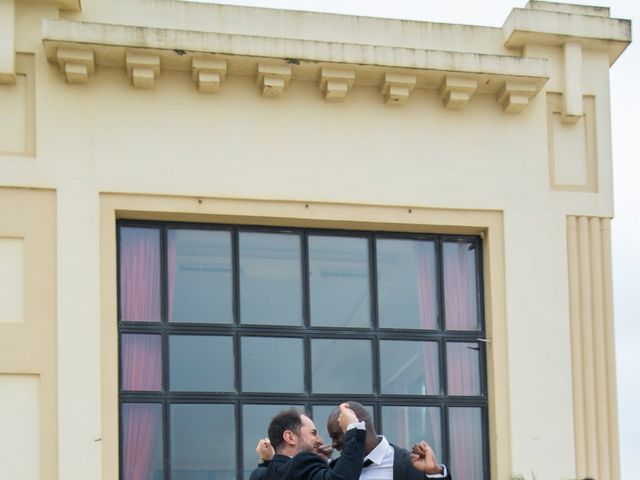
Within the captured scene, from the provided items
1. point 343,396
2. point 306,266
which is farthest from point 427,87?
point 343,396

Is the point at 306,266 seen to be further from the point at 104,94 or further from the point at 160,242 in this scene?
the point at 104,94

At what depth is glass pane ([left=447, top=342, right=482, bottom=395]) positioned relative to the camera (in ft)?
51.2

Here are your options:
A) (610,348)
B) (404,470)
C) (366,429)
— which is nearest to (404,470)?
(404,470)

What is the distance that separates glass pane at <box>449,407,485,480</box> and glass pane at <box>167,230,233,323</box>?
7.59 feet

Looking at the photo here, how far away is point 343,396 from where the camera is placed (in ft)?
50.1

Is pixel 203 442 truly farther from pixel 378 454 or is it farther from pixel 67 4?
pixel 67 4

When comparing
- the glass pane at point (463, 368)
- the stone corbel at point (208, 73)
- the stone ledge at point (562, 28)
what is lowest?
the glass pane at point (463, 368)

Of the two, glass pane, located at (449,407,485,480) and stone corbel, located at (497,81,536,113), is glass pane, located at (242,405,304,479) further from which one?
stone corbel, located at (497,81,536,113)

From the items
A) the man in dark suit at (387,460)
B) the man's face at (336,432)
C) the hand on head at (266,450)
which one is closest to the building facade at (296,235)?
the hand on head at (266,450)

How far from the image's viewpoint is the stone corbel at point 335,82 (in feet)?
50.6

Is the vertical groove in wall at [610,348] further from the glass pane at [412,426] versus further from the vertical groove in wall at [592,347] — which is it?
the glass pane at [412,426]

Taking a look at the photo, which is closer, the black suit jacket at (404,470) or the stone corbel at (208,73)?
the black suit jacket at (404,470)

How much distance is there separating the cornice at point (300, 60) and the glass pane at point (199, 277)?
1402mm

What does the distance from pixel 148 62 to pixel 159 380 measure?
284cm
